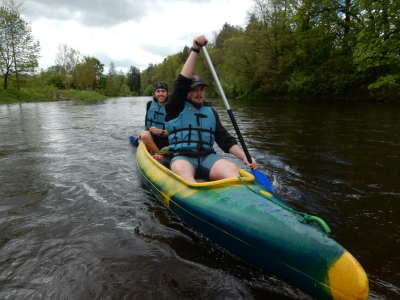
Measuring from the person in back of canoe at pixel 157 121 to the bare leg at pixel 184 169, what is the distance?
2092mm

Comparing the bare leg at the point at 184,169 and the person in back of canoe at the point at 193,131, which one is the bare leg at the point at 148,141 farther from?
the bare leg at the point at 184,169

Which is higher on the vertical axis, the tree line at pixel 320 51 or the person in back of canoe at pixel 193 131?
the tree line at pixel 320 51

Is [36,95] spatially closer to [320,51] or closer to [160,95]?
[320,51]

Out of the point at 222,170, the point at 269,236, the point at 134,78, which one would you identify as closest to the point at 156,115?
the point at 222,170

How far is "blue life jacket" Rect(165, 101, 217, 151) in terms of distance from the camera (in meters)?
3.22

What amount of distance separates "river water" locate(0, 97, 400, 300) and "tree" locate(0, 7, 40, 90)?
1058 inches

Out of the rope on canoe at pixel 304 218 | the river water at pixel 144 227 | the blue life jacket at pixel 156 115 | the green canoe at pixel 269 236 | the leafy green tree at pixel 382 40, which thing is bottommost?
the river water at pixel 144 227

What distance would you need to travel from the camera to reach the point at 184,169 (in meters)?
3.00

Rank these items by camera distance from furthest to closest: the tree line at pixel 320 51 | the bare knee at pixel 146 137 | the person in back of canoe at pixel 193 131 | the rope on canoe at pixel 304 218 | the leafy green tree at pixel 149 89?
1. the leafy green tree at pixel 149 89
2. the tree line at pixel 320 51
3. the bare knee at pixel 146 137
4. the person in back of canoe at pixel 193 131
5. the rope on canoe at pixel 304 218

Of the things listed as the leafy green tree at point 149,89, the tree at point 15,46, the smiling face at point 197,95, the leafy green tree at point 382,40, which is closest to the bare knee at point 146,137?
the smiling face at point 197,95

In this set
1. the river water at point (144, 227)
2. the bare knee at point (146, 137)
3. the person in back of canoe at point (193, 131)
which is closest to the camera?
the river water at point (144, 227)

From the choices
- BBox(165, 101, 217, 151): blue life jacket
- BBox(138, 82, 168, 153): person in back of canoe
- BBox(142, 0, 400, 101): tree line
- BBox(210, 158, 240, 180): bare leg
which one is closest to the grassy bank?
BBox(142, 0, 400, 101): tree line

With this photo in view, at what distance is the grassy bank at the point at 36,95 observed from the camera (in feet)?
81.7

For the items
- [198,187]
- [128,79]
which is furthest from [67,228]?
[128,79]
